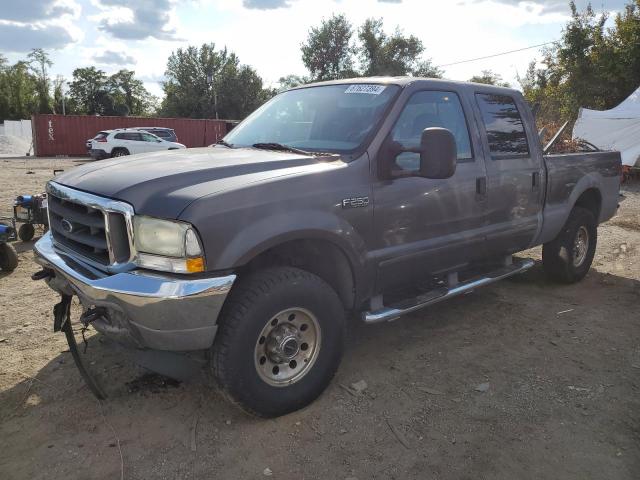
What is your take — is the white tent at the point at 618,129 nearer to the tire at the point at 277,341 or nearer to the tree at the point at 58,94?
the tire at the point at 277,341

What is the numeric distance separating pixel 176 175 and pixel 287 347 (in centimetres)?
111

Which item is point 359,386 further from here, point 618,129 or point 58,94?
point 58,94

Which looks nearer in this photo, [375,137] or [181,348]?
[181,348]

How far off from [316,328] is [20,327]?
2627 millimetres

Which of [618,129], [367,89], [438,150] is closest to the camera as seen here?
[438,150]

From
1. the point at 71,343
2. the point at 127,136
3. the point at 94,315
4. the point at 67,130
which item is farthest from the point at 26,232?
the point at 67,130

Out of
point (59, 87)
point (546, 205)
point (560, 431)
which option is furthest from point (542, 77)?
point (59, 87)

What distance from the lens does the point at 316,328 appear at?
3041 mm

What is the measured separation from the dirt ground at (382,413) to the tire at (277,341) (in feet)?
0.61

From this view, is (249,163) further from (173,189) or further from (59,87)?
(59,87)

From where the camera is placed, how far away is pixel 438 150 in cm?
301

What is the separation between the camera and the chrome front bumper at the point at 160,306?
2.45 m

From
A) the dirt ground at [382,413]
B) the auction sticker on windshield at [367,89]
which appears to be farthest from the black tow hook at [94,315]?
the auction sticker on windshield at [367,89]

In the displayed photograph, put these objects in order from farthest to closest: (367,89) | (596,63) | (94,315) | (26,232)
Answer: (596,63), (26,232), (367,89), (94,315)
